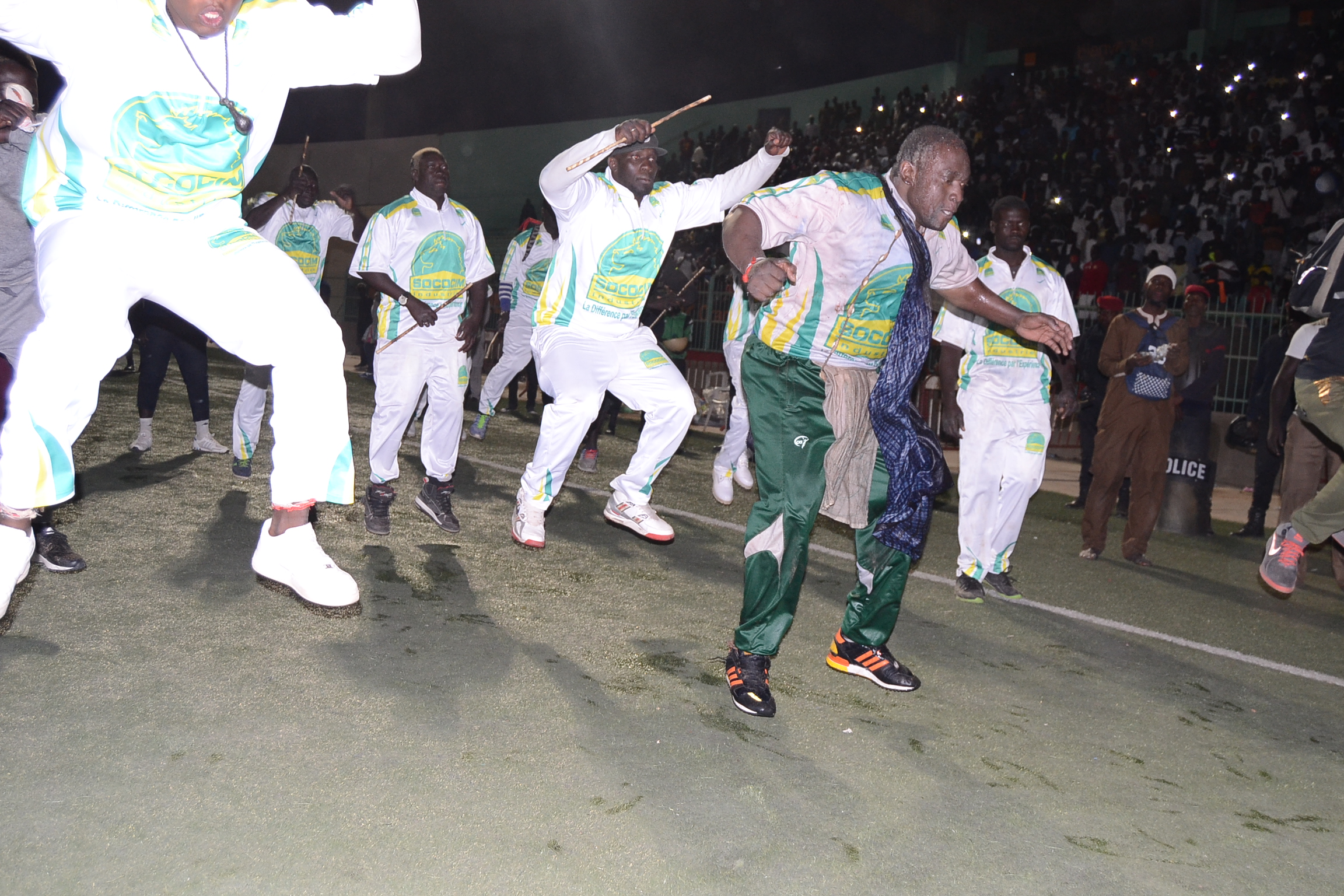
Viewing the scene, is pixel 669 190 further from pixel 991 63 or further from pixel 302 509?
pixel 991 63

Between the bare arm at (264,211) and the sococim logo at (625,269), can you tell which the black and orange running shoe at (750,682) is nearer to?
the sococim logo at (625,269)

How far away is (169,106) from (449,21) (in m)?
24.0

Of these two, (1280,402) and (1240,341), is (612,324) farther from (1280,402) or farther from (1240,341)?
(1240,341)

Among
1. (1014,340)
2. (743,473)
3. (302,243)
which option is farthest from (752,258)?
(302,243)

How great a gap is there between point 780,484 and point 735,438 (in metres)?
4.52

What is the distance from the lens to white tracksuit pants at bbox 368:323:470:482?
6191mm

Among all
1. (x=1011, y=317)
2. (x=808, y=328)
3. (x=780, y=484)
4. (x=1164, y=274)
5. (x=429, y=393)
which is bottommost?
(x=429, y=393)

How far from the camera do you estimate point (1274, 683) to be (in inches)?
183

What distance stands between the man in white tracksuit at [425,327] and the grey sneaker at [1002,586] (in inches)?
118

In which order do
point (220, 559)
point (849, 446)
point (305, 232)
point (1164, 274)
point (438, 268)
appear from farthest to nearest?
point (305, 232)
point (1164, 274)
point (438, 268)
point (220, 559)
point (849, 446)

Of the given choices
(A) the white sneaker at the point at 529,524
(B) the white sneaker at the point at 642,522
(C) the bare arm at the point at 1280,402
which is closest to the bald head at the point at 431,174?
(A) the white sneaker at the point at 529,524

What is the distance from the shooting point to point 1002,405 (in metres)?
5.87

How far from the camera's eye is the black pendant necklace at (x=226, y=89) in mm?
2674

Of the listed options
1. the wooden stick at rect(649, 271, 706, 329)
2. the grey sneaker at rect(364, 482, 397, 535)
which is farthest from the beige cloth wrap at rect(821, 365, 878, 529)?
the wooden stick at rect(649, 271, 706, 329)
